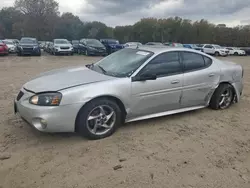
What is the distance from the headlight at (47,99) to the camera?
10.7 ft

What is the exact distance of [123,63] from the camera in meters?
4.21

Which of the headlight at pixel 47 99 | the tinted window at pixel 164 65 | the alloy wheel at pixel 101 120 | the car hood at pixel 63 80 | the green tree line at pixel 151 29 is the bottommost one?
the alloy wheel at pixel 101 120

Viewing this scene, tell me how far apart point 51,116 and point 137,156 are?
1.28 meters

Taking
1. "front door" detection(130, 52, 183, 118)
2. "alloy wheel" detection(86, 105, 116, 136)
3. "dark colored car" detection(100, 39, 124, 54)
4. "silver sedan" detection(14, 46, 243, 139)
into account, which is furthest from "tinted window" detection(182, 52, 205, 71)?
"dark colored car" detection(100, 39, 124, 54)

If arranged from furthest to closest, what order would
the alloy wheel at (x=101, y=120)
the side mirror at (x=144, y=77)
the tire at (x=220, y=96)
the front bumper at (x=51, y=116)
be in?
the tire at (x=220, y=96) → the side mirror at (x=144, y=77) → the alloy wheel at (x=101, y=120) → the front bumper at (x=51, y=116)

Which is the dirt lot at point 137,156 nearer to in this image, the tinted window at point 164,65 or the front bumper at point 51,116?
the front bumper at point 51,116

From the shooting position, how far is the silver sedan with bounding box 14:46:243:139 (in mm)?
3318

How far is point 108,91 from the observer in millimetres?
3541

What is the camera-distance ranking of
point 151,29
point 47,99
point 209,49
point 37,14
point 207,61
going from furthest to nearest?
point 151,29
point 37,14
point 209,49
point 207,61
point 47,99

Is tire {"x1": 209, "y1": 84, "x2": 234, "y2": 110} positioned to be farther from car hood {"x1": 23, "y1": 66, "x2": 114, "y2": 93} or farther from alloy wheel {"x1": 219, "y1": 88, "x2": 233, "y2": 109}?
car hood {"x1": 23, "y1": 66, "x2": 114, "y2": 93}

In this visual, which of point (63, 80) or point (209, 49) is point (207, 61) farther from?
point (209, 49)

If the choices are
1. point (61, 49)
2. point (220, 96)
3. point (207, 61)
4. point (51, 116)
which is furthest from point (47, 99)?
point (61, 49)

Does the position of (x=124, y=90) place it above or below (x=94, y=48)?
below

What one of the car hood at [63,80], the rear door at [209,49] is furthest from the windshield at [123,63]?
the rear door at [209,49]
